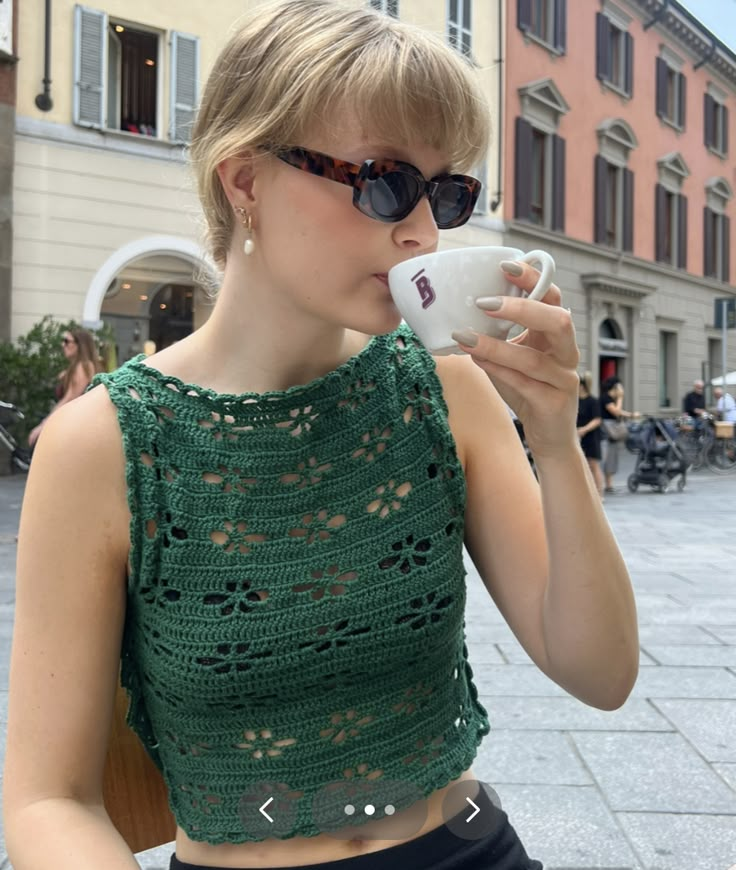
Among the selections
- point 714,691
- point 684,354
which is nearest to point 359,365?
point 714,691

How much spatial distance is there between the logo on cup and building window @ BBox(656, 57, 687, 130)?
2497 centimetres

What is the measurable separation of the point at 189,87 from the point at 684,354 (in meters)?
15.7

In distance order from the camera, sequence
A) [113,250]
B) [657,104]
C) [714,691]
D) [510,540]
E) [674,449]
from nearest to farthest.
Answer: [510,540], [714,691], [674,449], [113,250], [657,104]

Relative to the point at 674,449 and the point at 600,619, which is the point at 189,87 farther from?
the point at 600,619

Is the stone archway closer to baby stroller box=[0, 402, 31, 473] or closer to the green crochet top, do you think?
baby stroller box=[0, 402, 31, 473]

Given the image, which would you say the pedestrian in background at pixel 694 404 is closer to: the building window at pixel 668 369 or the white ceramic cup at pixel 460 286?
the building window at pixel 668 369

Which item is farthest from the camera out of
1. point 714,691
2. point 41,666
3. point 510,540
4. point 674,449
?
point 674,449

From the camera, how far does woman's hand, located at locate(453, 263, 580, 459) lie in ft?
3.04

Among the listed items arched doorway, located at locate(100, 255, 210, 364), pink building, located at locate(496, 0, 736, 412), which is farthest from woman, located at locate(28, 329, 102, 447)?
pink building, located at locate(496, 0, 736, 412)

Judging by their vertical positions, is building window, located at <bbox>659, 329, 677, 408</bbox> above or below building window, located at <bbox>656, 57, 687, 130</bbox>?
below

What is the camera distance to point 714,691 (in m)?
3.61

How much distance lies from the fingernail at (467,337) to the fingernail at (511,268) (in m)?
0.07

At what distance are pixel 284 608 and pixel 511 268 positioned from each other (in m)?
0.48

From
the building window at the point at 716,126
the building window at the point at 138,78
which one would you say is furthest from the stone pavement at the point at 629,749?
the building window at the point at 716,126
